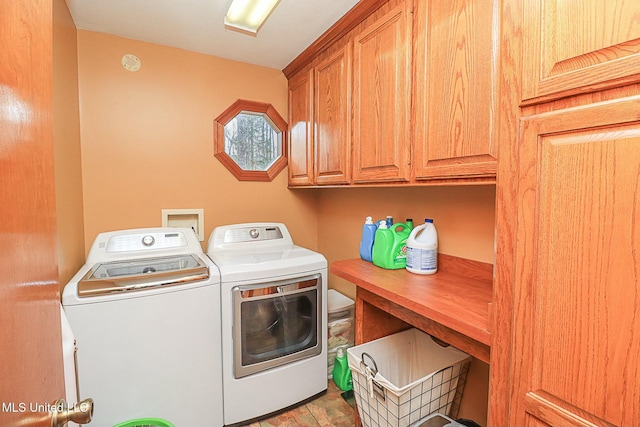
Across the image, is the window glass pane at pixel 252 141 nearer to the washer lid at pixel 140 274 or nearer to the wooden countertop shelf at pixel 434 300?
the washer lid at pixel 140 274

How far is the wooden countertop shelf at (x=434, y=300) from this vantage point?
0.99m

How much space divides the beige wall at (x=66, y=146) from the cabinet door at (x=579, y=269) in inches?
73.1

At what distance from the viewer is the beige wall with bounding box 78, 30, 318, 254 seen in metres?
1.96

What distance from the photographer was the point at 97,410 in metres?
1.39

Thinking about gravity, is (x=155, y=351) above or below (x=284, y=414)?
above

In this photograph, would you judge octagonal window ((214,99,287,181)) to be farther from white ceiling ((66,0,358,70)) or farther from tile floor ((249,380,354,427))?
tile floor ((249,380,354,427))

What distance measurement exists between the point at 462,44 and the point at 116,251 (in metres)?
2.23

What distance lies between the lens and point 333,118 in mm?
1886

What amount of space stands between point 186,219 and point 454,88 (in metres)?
2.08

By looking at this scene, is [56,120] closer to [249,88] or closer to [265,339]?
[249,88]

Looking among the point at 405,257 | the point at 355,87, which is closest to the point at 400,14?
the point at 355,87

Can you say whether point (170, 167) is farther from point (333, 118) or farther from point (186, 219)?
point (333, 118)

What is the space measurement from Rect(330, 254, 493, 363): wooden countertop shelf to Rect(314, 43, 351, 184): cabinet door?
2.11ft

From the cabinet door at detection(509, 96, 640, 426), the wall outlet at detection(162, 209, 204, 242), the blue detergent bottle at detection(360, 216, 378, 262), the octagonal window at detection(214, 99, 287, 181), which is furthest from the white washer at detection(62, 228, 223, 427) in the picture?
the cabinet door at detection(509, 96, 640, 426)
